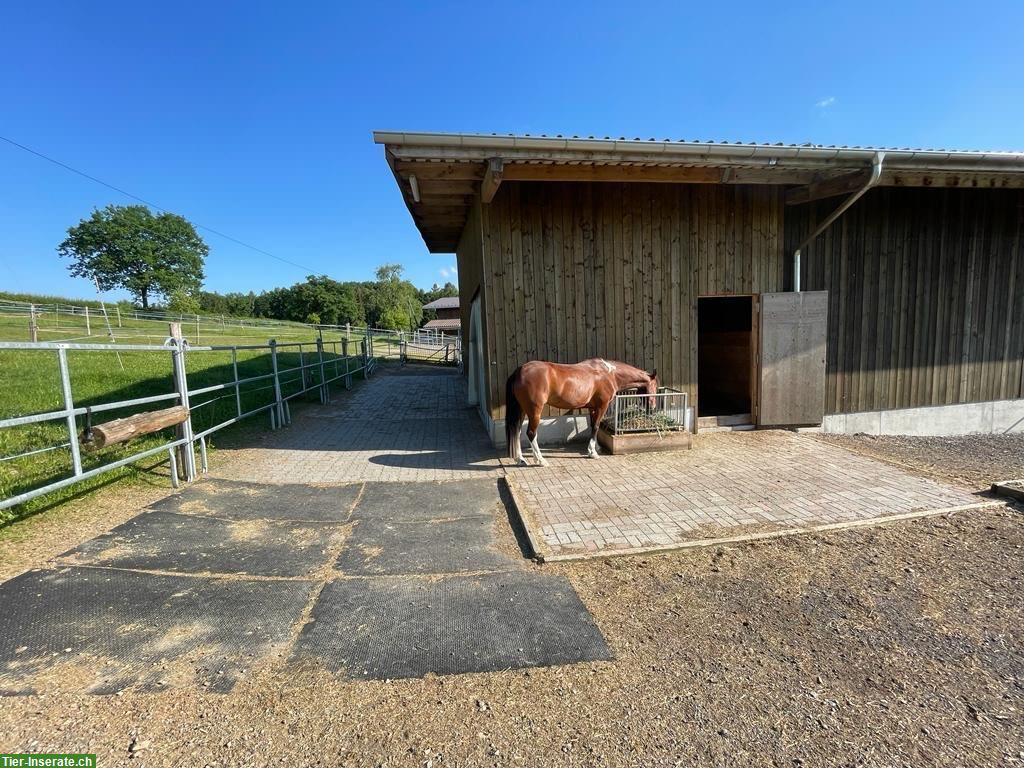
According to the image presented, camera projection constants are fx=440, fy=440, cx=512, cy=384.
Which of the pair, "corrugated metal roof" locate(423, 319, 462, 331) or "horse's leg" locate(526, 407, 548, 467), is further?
"corrugated metal roof" locate(423, 319, 462, 331)

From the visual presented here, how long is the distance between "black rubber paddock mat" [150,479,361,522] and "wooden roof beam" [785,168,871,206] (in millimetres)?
6697

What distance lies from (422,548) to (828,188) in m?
6.45

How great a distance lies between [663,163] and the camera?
4.84m

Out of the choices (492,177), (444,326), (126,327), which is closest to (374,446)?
(492,177)

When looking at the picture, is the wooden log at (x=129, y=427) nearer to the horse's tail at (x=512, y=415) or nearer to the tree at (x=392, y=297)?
the horse's tail at (x=512, y=415)

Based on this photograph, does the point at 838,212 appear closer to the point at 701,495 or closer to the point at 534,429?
the point at 701,495

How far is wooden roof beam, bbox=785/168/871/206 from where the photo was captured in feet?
17.3

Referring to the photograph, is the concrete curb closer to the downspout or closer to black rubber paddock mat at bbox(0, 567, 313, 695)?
black rubber paddock mat at bbox(0, 567, 313, 695)

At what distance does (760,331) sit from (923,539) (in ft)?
12.1

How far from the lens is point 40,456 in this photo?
4.55m

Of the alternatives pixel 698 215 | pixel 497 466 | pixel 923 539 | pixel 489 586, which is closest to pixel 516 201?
pixel 698 215

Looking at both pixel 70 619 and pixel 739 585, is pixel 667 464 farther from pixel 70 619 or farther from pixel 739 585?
pixel 70 619

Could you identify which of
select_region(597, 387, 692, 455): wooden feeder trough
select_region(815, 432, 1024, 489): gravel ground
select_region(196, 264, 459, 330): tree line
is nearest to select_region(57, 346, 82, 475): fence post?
select_region(597, 387, 692, 455): wooden feeder trough

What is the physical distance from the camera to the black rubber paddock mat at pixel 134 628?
191 centimetres
